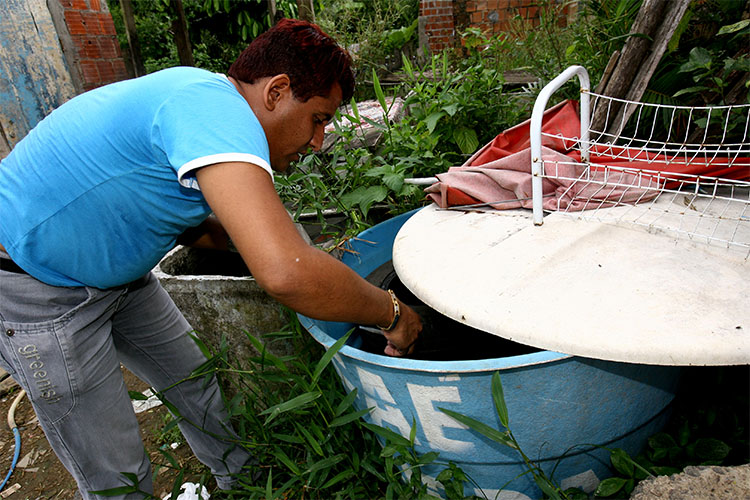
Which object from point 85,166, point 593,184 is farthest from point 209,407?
point 593,184

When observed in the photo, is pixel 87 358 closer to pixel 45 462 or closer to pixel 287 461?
pixel 287 461

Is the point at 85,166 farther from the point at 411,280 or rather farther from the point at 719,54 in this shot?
the point at 719,54

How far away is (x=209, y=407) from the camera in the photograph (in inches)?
72.1

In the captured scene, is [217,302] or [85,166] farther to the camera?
[217,302]

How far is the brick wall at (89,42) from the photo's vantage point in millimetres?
3373

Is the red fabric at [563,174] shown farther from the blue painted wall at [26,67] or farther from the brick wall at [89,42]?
the brick wall at [89,42]

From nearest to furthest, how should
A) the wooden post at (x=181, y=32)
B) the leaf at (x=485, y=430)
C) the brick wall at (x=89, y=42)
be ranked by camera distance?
the leaf at (x=485, y=430), the brick wall at (x=89, y=42), the wooden post at (x=181, y=32)

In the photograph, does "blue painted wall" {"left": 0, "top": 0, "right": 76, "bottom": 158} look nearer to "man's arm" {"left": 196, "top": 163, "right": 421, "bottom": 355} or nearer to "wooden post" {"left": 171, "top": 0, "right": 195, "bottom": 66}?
"wooden post" {"left": 171, "top": 0, "right": 195, "bottom": 66}

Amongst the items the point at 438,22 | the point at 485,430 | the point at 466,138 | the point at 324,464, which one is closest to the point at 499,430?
the point at 485,430

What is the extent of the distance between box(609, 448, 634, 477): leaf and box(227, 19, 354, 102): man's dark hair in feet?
4.12

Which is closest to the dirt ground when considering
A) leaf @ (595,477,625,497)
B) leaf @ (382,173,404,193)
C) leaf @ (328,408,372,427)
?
leaf @ (328,408,372,427)

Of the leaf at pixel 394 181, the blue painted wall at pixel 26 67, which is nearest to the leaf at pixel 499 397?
the leaf at pixel 394 181

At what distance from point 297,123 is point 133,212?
0.48m

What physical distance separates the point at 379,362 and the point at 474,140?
1.57 m
